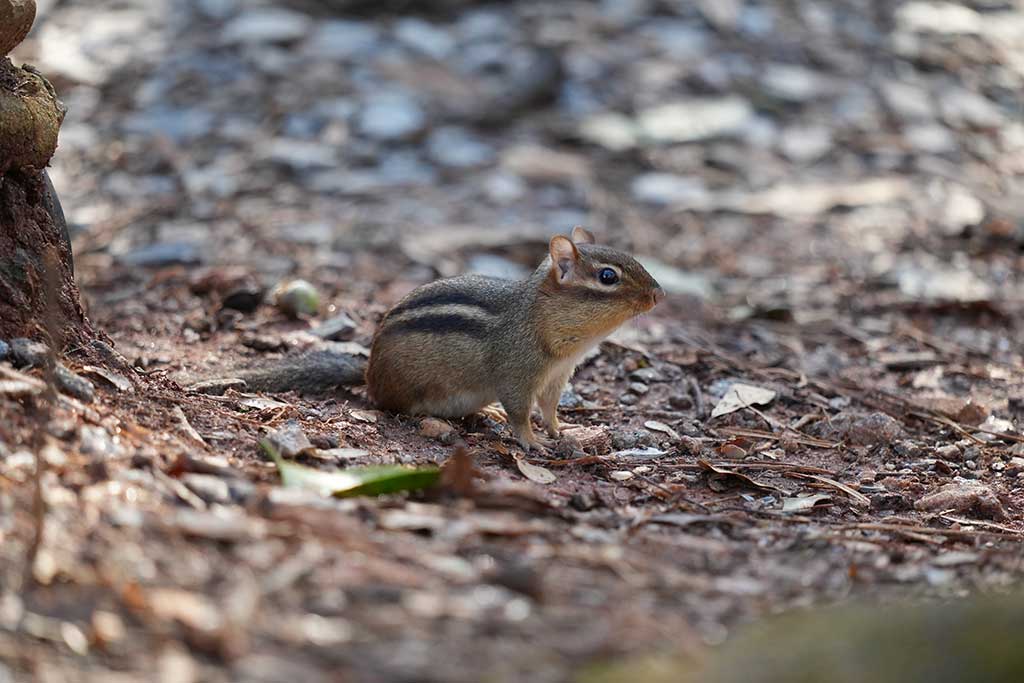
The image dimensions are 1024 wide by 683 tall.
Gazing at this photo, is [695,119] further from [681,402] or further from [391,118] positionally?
[681,402]

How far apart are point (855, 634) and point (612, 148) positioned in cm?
766

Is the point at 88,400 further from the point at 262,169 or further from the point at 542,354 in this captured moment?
the point at 262,169

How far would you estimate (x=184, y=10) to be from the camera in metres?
11.7

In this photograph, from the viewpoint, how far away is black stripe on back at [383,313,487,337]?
523 centimetres

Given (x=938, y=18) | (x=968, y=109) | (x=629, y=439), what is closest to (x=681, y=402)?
(x=629, y=439)

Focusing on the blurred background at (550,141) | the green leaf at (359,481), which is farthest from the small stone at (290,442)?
the blurred background at (550,141)

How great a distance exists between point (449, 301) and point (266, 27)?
6782 mm

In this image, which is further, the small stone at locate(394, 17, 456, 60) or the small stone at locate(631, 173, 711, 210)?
the small stone at locate(394, 17, 456, 60)

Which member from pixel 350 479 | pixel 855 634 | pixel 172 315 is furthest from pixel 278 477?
pixel 172 315

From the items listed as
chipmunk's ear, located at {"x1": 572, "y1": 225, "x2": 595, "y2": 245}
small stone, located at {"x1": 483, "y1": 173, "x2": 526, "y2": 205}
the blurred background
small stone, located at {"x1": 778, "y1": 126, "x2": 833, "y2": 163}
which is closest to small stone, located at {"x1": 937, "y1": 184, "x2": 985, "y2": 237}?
the blurred background

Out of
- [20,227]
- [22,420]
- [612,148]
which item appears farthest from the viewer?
[612,148]

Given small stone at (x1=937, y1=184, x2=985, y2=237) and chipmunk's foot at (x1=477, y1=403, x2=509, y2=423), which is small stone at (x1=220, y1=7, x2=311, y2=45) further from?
chipmunk's foot at (x1=477, y1=403, x2=509, y2=423)

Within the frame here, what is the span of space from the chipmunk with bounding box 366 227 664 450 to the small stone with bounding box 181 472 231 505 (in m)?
1.77

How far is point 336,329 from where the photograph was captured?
6.25 m
